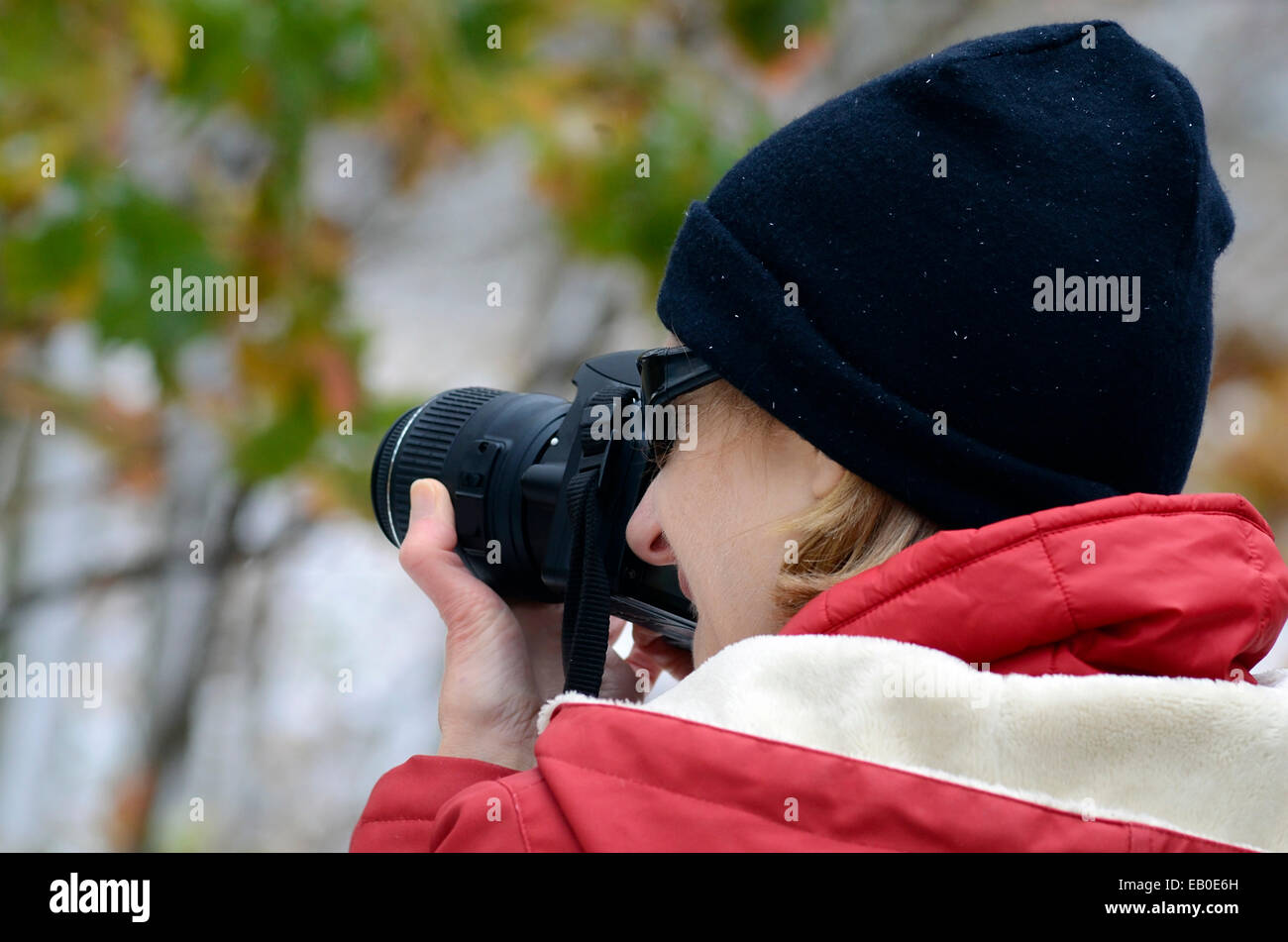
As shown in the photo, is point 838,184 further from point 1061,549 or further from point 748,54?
point 748,54

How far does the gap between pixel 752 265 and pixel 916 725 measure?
243 mm

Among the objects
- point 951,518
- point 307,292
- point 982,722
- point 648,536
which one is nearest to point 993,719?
point 982,722

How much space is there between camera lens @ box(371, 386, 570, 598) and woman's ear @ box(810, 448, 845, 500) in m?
0.28

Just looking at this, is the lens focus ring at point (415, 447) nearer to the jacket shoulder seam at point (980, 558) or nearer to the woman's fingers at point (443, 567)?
the woman's fingers at point (443, 567)

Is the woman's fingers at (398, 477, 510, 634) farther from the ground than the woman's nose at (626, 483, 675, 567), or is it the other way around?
the woman's nose at (626, 483, 675, 567)

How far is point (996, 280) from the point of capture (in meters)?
0.57

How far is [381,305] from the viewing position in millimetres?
2625

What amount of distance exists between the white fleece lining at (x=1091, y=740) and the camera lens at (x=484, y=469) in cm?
39

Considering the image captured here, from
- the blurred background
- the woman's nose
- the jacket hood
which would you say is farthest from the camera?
the blurred background

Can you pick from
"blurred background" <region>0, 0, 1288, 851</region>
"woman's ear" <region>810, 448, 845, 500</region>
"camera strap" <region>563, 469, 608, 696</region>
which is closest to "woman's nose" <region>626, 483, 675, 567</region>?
"camera strap" <region>563, 469, 608, 696</region>

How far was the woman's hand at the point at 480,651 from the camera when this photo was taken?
2.70ft

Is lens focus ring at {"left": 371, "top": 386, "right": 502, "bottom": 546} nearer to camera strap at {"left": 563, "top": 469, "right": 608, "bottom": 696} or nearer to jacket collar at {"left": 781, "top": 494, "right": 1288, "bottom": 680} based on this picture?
camera strap at {"left": 563, "top": 469, "right": 608, "bottom": 696}

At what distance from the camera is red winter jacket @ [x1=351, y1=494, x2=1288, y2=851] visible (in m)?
0.50

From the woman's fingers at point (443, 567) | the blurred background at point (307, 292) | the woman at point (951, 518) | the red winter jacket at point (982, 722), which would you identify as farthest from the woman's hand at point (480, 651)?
the blurred background at point (307, 292)
